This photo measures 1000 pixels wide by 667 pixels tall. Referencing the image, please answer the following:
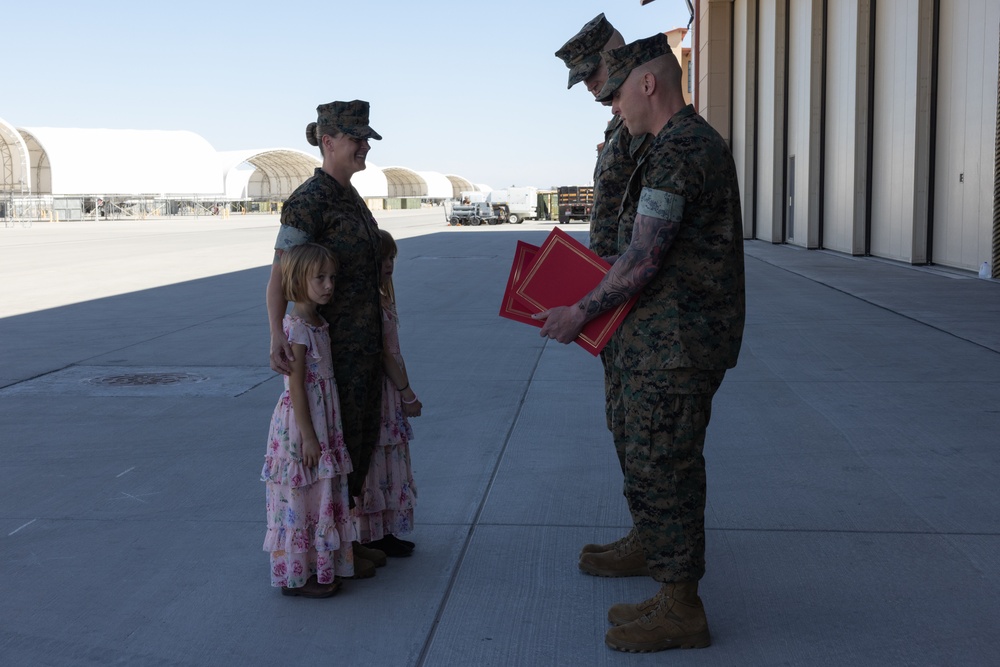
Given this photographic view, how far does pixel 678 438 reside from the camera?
364 centimetres

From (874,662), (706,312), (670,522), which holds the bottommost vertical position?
(874,662)

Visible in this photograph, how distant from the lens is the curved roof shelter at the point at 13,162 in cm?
7319

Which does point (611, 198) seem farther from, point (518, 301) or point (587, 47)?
point (518, 301)

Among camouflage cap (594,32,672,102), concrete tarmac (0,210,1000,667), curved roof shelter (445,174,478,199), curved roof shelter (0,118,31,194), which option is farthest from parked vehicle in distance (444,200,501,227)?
curved roof shelter (445,174,478,199)

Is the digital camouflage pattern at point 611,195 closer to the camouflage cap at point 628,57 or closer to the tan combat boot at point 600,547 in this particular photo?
the tan combat boot at point 600,547

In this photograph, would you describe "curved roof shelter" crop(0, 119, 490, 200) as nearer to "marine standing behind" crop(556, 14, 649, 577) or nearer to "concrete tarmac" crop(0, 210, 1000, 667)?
"concrete tarmac" crop(0, 210, 1000, 667)

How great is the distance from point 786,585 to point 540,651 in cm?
118

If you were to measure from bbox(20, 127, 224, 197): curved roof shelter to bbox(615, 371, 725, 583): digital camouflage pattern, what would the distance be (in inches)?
3245

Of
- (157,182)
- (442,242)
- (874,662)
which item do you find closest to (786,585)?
(874,662)

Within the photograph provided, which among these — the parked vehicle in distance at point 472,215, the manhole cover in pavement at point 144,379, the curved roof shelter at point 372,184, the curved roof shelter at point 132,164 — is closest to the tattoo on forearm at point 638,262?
the manhole cover in pavement at point 144,379

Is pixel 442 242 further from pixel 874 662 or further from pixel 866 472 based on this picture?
pixel 874 662

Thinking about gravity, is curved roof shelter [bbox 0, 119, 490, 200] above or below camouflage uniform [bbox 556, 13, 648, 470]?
above

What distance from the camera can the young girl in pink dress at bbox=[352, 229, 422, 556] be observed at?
14.9 feet

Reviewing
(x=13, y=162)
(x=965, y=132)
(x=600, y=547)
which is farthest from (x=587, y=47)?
(x=13, y=162)
